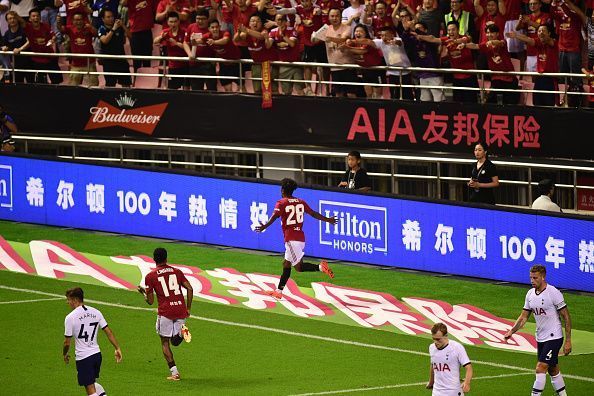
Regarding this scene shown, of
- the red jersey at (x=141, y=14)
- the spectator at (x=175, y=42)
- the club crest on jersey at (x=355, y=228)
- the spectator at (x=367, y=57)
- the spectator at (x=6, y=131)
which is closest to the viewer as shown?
the club crest on jersey at (x=355, y=228)

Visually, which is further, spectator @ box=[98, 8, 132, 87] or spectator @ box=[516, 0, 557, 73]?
spectator @ box=[98, 8, 132, 87]

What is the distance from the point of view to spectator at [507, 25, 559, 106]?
26.1m

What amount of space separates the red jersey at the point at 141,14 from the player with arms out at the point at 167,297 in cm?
1364

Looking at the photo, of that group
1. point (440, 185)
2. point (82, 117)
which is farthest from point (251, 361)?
point (82, 117)

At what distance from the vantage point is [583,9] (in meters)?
26.2

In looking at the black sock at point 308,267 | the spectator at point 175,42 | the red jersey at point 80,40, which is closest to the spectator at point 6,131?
the red jersey at point 80,40

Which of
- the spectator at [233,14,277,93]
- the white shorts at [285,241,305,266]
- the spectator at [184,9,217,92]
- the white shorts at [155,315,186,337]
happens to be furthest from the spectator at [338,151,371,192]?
the white shorts at [155,315,186,337]

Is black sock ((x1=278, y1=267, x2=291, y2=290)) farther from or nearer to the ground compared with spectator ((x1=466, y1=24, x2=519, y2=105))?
nearer to the ground

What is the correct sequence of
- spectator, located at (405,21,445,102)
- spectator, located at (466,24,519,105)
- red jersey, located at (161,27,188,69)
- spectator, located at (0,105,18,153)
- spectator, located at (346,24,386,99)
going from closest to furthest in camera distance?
1. spectator, located at (466,24,519,105)
2. spectator, located at (405,21,445,102)
3. spectator, located at (346,24,386,99)
4. red jersey, located at (161,27,188,69)
5. spectator, located at (0,105,18,153)

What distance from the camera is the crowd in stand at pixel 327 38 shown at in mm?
26484

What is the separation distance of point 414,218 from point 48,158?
957cm

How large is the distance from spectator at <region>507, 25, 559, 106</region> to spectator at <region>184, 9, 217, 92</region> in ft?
24.5

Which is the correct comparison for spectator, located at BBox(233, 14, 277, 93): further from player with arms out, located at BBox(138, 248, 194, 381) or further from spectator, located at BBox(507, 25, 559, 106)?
player with arms out, located at BBox(138, 248, 194, 381)

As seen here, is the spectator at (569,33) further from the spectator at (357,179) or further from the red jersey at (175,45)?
the red jersey at (175,45)
